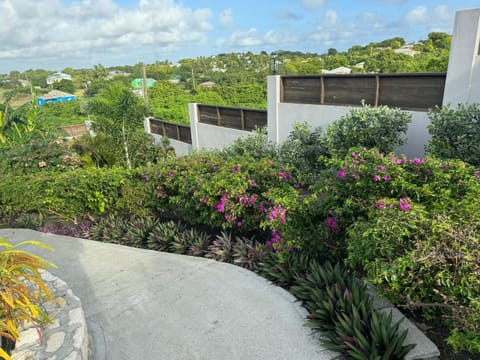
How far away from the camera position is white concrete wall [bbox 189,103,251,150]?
1237cm

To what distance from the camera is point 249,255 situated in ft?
18.1

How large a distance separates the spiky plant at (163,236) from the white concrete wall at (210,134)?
5436 millimetres

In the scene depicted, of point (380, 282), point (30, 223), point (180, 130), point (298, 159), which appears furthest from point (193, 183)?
point (180, 130)

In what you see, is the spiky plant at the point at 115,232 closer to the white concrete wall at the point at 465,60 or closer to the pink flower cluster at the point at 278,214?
the pink flower cluster at the point at 278,214

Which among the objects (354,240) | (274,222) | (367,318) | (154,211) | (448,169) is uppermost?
(448,169)

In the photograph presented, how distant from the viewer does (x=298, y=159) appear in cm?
797

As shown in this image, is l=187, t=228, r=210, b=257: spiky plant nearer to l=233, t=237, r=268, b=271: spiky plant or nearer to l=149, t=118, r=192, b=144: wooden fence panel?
l=233, t=237, r=268, b=271: spiky plant

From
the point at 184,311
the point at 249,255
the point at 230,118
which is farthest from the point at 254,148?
the point at 184,311

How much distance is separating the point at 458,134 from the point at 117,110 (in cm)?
1091

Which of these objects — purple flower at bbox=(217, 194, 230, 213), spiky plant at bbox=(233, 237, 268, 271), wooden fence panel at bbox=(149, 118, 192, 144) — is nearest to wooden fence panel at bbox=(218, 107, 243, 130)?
wooden fence panel at bbox=(149, 118, 192, 144)

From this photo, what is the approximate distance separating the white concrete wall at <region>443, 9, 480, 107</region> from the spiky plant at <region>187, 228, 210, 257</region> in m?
4.82

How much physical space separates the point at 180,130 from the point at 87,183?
8.47 meters

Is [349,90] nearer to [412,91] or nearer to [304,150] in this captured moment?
[412,91]

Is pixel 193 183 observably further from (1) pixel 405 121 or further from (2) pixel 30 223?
(2) pixel 30 223
